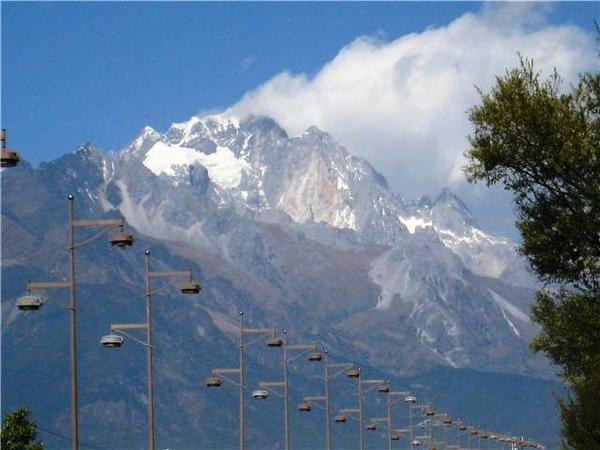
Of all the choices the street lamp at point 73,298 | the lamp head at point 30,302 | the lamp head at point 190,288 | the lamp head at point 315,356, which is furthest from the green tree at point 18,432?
the lamp head at point 315,356

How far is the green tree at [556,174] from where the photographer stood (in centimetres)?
4822

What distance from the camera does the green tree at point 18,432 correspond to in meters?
76.1

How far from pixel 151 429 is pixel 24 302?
526 inches

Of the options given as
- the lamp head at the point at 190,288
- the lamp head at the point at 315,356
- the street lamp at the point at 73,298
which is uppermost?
the lamp head at the point at 315,356

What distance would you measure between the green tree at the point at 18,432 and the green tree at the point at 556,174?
31791mm

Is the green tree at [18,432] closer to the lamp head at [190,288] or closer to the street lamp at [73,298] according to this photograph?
the lamp head at [190,288]

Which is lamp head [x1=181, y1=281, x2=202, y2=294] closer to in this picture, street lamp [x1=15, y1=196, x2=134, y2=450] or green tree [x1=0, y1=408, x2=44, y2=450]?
street lamp [x1=15, y1=196, x2=134, y2=450]

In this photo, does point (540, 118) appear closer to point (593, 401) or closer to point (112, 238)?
point (112, 238)

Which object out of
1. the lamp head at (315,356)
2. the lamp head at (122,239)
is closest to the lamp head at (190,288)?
the lamp head at (122,239)

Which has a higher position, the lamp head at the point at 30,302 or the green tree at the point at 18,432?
the green tree at the point at 18,432

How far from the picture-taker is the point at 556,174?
161 ft

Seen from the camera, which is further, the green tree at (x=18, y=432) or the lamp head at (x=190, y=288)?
the green tree at (x=18, y=432)

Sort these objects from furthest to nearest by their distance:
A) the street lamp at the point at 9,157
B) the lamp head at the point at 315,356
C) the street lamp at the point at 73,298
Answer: the lamp head at the point at 315,356 < the street lamp at the point at 73,298 < the street lamp at the point at 9,157

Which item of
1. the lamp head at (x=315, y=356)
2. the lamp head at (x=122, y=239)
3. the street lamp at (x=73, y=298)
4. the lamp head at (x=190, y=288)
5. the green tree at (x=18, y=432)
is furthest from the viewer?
the lamp head at (x=315, y=356)
